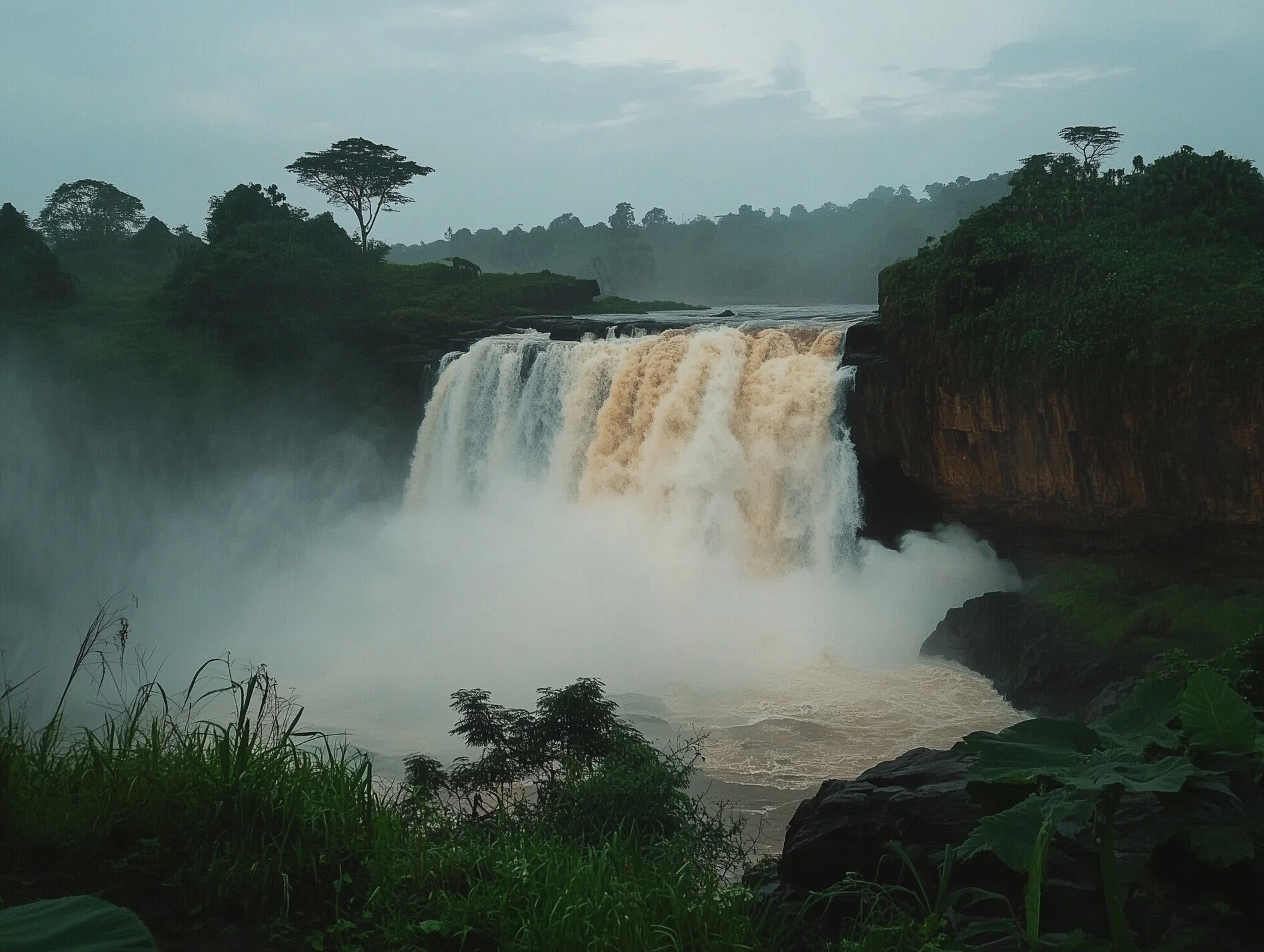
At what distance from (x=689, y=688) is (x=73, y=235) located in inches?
1480

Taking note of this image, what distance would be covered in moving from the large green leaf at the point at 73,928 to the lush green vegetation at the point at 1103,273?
1322 centimetres

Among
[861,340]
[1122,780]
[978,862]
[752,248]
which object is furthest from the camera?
[752,248]

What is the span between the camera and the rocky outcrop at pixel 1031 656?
1138 centimetres

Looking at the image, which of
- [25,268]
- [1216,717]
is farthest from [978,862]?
[25,268]

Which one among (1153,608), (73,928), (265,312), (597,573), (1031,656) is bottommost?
(1031,656)

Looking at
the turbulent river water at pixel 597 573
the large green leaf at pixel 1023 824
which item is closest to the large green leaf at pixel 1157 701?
the large green leaf at pixel 1023 824

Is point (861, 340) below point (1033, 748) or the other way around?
the other way around

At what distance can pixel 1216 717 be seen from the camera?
8.13 ft

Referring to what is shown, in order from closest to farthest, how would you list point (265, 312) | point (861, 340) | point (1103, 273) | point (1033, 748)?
point (1033, 748), point (1103, 273), point (861, 340), point (265, 312)

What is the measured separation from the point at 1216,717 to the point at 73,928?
7.97 ft

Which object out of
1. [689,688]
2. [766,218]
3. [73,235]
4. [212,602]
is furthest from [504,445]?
[766,218]

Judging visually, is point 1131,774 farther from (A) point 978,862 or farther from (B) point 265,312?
(B) point 265,312

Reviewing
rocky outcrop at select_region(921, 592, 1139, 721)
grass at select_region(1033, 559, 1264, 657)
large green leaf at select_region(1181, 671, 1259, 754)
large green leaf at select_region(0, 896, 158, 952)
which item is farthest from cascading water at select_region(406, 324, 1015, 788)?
large green leaf at select_region(0, 896, 158, 952)

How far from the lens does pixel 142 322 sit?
28109mm
